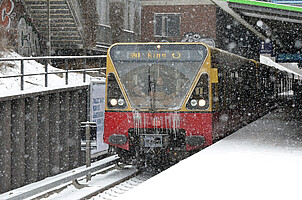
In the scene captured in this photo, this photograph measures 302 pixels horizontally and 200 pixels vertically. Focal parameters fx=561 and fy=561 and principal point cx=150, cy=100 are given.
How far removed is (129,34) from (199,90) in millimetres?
20157

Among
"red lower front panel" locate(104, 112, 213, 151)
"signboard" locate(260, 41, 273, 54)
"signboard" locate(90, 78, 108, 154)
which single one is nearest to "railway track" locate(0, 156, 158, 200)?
"signboard" locate(90, 78, 108, 154)

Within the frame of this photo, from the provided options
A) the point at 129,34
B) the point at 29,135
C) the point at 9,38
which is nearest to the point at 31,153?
the point at 29,135

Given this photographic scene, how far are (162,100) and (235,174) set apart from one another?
13.2ft

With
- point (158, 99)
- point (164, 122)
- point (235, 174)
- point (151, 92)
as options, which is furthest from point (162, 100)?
point (235, 174)

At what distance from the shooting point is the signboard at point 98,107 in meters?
12.9

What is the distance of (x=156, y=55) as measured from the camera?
1269cm

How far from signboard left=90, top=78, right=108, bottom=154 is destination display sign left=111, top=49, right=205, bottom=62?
83cm

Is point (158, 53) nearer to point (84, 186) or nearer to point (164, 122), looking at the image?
point (164, 122)

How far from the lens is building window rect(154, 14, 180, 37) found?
38.3 m

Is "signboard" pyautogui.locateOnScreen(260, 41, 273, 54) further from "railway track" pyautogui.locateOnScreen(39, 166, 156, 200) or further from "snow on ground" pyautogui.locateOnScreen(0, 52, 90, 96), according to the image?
"railway track" pyautogui.locateOnScreen(39, 166, 156, 200)

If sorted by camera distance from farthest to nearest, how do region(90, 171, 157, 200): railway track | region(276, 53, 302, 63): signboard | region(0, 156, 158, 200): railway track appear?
region(276, 53, 302, 63): signboard < region(90, 171, 157, 200): railway track < region(0, 156, 158, 200): railway track

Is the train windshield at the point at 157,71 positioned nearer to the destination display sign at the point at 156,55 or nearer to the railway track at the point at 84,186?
the destination display sign at the point at 156,55

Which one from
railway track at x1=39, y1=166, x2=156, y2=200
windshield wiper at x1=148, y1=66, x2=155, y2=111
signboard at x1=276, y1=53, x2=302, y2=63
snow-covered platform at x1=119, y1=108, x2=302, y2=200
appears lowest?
railway track at x1=39, y1=166, x2=156, y2=200

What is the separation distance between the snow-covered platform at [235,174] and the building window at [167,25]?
25051 millimetres
